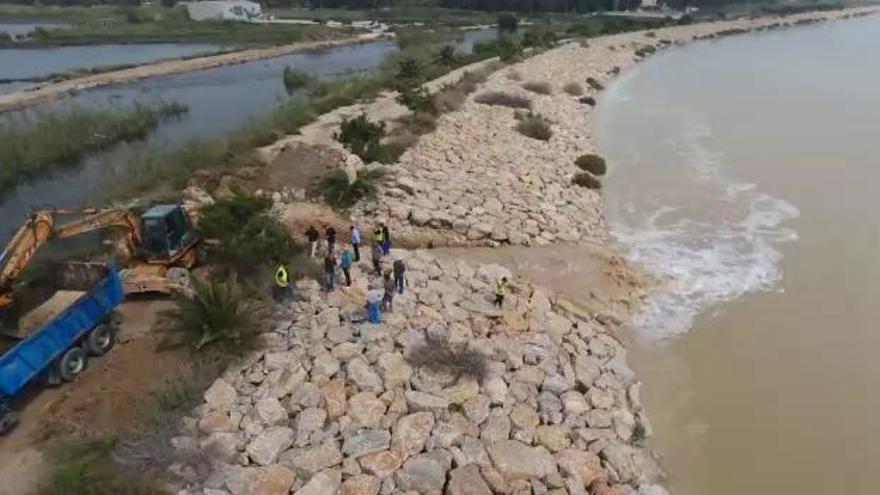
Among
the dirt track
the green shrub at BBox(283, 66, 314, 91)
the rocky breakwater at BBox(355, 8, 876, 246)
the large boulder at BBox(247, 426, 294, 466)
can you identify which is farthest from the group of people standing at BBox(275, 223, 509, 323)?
the dirt track

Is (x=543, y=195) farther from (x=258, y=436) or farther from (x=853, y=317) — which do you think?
(x=258, y=436)

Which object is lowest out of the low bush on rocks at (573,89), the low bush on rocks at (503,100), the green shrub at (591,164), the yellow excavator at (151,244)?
the low bush on rocks at (573,89)

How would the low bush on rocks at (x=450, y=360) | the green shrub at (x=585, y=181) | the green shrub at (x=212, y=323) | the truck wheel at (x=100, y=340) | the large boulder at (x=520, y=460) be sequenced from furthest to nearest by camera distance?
the green shrub at (x=585, y=181) < the truck wheel at (x=100, y=340) < the green shrub at (x=212, y=323) < the low bush on rocks at (x=450, y=360) < the large boulder at (x=520, y=460)

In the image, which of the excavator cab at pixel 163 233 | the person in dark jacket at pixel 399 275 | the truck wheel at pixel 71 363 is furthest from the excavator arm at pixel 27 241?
the person in dark jacket at pixel 399 275

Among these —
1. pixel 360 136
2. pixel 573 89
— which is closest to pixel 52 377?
pixel 360 136

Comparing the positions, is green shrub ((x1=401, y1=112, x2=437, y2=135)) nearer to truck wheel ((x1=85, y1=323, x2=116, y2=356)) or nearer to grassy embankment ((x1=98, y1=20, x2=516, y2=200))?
grassy embankment ((x1=98, y1=20, x2=516, y2=200))

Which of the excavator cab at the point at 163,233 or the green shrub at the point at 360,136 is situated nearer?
the excavator cab at the point at 163,233

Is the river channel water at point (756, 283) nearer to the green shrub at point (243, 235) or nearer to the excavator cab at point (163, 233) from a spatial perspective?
the green shrub at point (243, 235)
